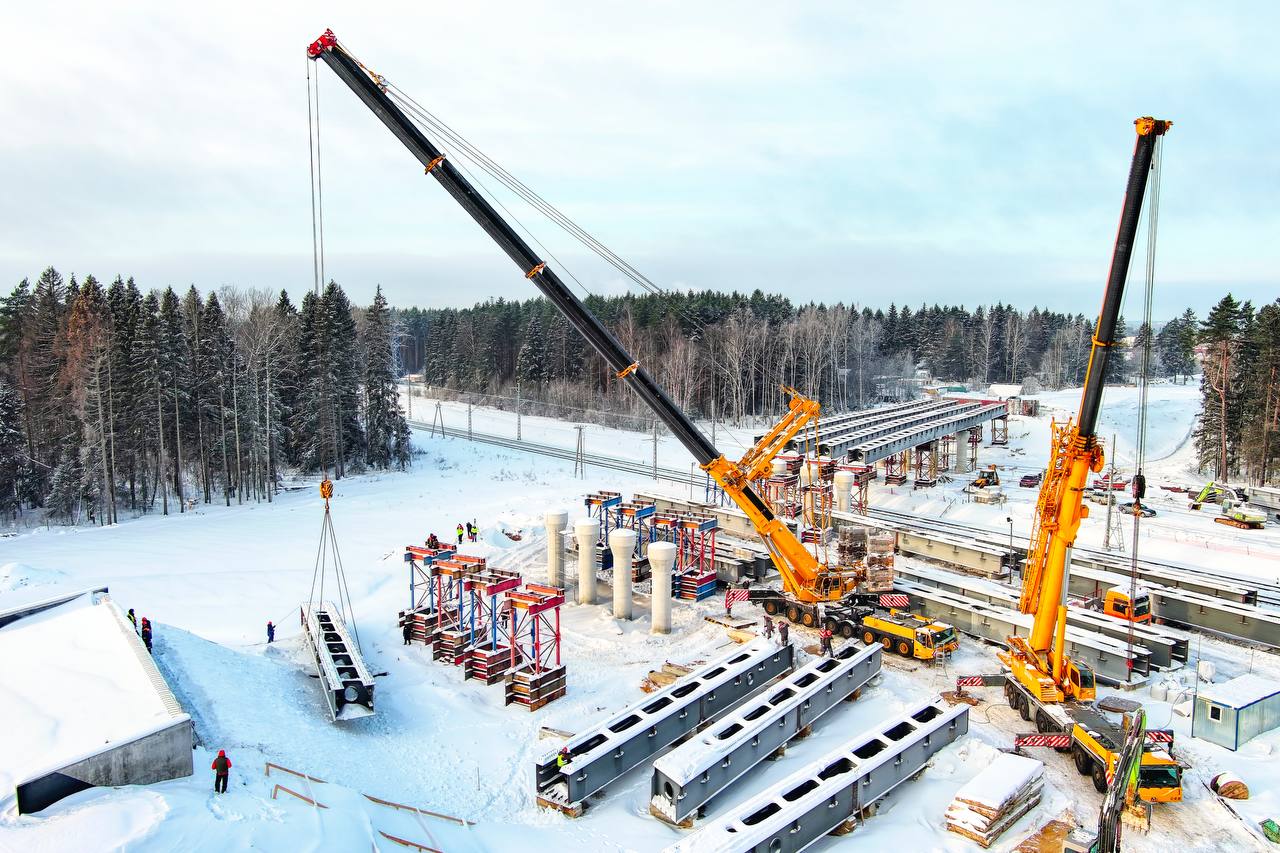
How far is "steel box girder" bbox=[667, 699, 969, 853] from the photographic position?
14344 mm

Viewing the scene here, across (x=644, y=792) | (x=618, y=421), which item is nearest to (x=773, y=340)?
(x=618, y=421)

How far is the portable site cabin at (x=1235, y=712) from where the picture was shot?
18703 millimetres

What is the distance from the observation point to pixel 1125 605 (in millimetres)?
26750

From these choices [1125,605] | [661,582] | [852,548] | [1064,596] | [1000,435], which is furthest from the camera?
[1000,435]

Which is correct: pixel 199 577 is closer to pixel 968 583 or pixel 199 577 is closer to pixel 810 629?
pixel 810 629

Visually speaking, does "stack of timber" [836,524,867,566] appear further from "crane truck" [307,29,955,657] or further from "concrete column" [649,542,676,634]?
"concrete column" [649,542,676,634]

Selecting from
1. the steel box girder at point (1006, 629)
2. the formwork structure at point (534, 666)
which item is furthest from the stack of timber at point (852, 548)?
the formwork structure at point (534, 666)

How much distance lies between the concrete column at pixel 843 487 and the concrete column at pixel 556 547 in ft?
49.8

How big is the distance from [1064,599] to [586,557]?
16.7m

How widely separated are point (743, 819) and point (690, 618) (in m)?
14.8

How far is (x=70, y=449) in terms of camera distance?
4569cm

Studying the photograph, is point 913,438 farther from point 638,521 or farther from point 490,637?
point 490,637

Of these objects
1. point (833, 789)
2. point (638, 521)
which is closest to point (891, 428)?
point (638, 521)

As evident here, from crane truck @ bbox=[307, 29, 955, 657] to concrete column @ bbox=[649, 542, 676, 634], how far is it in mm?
3076
